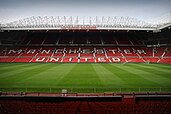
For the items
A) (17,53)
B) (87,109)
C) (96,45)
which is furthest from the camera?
(96,45)

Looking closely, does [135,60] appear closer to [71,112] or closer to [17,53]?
[17,53]

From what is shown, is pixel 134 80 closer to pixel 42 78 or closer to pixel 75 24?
pixel 42 78

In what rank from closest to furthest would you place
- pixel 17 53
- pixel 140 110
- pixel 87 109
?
pixel 140 110, pixel 87 109, pixel 17 53

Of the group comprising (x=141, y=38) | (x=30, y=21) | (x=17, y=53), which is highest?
(x=30, y=21)

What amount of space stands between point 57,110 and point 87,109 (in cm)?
151

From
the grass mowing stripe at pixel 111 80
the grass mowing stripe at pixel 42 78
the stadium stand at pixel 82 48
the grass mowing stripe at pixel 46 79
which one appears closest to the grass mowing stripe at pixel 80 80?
the grass mowing stripe at pixel 111 80

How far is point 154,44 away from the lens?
54938 millimetres

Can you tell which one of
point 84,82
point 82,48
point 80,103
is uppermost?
point 82,48

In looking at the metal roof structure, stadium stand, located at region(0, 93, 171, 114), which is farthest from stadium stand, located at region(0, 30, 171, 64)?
stadium stand, located at region(0, 93, 171, 114)

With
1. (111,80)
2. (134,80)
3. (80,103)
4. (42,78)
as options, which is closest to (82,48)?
(42,78)

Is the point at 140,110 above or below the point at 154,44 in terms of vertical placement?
below

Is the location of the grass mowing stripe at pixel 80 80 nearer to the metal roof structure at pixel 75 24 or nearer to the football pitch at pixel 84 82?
the football pitch at pixel 84 82

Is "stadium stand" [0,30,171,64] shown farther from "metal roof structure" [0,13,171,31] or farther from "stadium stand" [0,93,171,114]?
"stadium stand" [0,93,171,114]

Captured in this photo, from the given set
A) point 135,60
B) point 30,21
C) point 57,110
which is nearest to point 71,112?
point 57,110
